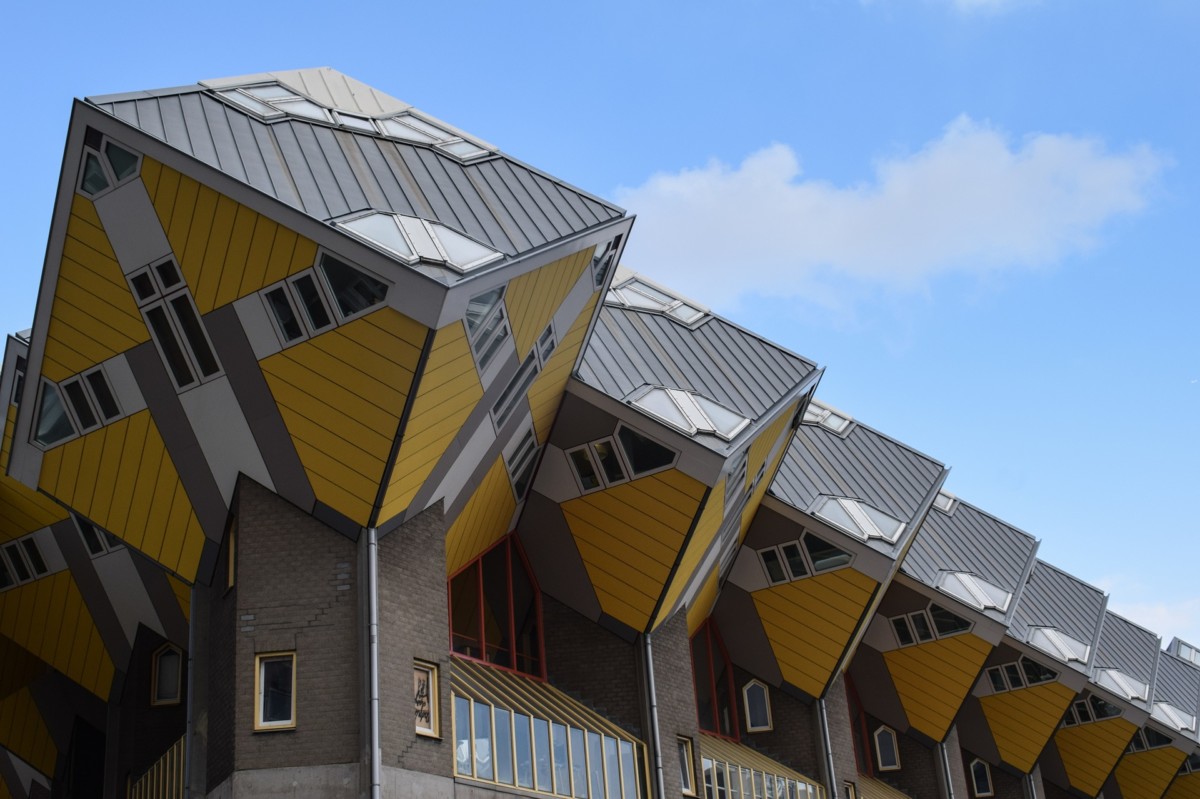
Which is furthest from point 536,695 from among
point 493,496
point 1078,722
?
point 1078,722

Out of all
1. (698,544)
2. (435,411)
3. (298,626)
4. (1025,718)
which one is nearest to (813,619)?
(698,544)

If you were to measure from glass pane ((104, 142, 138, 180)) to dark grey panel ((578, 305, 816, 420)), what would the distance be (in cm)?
963

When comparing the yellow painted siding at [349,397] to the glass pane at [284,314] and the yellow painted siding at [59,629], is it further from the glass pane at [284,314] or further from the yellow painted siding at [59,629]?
the yellow painted siding at [59,629]

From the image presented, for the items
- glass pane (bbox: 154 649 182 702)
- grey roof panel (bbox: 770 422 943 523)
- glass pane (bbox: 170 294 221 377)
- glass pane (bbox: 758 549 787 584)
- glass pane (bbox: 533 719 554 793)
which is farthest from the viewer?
grey roof panel (bbox: 770 422 943 523)

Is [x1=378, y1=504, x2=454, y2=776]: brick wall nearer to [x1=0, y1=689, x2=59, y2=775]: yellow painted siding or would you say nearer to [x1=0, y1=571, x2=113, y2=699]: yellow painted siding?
[x1=0, y1=571, x2=113, y2=699]: yellow painted siding

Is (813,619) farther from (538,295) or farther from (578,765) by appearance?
(538,295)

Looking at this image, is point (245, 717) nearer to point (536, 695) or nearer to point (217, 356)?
point (217, 356)

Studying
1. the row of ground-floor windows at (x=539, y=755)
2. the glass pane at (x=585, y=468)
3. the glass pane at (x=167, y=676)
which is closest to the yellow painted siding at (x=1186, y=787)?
the row of ground-floor windows at (x=539, y=755)

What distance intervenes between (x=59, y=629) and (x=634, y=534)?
12.4 m

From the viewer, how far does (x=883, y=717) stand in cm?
3928

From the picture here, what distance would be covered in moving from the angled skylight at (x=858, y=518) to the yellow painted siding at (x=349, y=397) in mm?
15104

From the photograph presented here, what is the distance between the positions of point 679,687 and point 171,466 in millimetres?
12356

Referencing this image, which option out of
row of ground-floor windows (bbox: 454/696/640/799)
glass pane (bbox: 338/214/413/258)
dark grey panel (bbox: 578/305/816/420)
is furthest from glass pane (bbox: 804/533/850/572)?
glass pane (bbox: 338/214/413/258)

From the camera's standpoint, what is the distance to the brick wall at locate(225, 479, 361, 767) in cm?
1895
